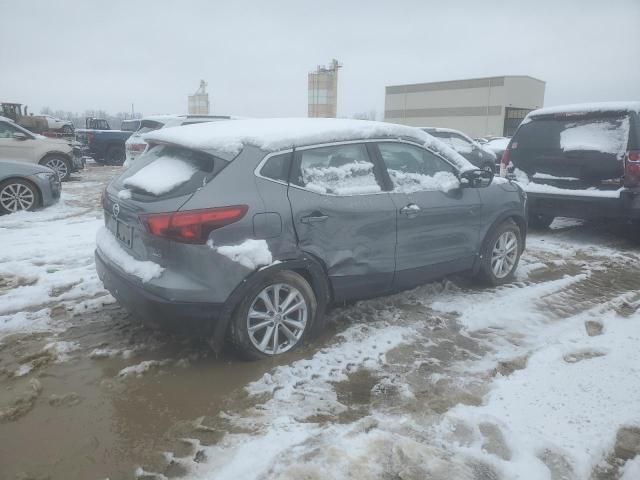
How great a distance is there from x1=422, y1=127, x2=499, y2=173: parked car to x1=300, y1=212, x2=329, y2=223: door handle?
921cm

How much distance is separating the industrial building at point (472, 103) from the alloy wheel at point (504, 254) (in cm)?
5843

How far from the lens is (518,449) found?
244cm

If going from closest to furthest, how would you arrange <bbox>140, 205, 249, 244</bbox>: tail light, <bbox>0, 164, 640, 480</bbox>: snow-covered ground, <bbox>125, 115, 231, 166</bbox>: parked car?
<bbox>0, 164, 640, 480</bbox>: snow-covered ground < <bbox>140, 205, 249, 244</bbox>: tail light < <bbox>125, 115, 231, 166</bbox>: parked car

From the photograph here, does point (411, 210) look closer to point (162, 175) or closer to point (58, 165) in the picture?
point (162, 175)

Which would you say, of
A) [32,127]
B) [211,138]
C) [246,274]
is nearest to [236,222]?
[246,274]

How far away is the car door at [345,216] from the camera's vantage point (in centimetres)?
334

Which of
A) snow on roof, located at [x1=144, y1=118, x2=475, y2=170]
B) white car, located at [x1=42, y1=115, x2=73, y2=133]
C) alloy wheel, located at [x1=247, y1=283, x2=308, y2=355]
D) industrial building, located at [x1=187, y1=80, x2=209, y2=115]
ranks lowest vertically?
alloy wheel, located at [x1=247, y1=283, x2=308, y2=355]

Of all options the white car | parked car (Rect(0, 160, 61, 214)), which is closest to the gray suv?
parked car (Rect(0, 160, 61, 214))

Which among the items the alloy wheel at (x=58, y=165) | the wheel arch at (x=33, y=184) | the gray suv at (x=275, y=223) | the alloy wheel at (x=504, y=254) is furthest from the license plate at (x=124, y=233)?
the alloy wheel at (x=58, y=165)

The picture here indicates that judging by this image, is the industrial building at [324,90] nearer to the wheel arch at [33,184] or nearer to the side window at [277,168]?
the wheel arch at [33,184]

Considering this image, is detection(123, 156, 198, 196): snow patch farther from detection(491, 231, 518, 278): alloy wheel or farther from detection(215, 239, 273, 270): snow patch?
detection(491, 231, 518, 278): alloy wheel

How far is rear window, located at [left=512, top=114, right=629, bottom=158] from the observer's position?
6.09 meters

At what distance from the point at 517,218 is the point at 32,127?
80.8 feet

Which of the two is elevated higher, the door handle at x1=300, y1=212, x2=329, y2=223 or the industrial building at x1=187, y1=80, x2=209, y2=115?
the industrial building at x1=187, y1=80, x2=209, y2=115
